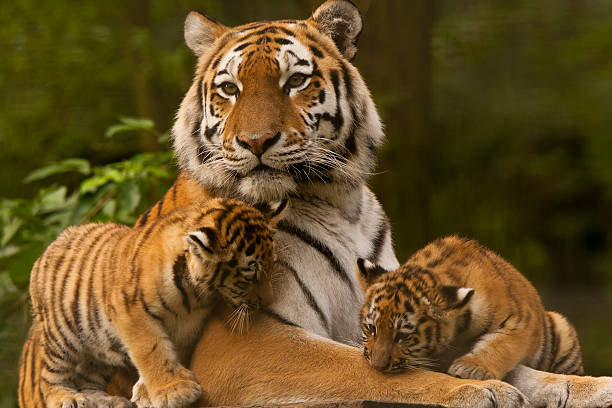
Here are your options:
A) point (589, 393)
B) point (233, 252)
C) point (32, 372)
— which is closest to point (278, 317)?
point (233, 252)

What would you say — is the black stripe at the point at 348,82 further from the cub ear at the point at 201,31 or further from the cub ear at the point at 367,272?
the cub ear at the point at 367,272

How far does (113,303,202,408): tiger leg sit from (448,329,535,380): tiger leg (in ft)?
2.36

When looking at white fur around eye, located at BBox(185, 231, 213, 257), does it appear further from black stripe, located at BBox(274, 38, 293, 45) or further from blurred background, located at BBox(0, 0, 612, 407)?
blurred background, located at BBox(0, 0, 612, 407)

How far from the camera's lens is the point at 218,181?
2473 mm

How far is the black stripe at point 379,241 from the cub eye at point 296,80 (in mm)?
599

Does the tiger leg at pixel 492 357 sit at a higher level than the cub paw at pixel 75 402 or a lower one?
higher

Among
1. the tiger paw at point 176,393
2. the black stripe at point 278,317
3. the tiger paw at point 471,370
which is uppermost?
the tiger paw at point 471,370

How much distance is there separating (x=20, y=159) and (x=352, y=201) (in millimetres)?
4006

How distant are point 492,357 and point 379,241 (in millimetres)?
680

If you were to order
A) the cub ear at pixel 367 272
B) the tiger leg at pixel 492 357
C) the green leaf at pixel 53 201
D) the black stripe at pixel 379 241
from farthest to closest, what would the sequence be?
the green leaf at pixel 53 201
the black stripe at pixel 379 241
the cub ear at pixel 367 272
the tiger leg at pixel 492 357

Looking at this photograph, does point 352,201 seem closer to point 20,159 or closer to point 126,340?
point 126,340

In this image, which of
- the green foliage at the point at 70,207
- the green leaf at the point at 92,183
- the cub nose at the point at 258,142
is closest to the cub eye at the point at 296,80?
the cub nose at the point at 258,142

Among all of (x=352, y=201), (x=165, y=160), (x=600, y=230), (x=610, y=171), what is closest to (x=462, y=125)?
(x=610, y=171)

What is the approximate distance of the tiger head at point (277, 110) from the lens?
7.57 feet
